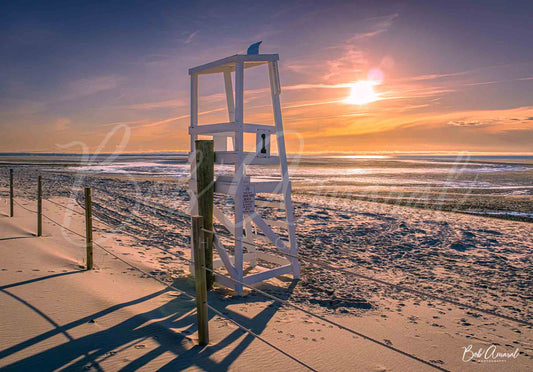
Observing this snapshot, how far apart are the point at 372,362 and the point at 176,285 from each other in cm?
359

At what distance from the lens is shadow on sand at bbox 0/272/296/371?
3.63 metres

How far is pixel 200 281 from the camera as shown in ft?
13.4

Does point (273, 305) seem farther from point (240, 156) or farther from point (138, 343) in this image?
point (240, 156)

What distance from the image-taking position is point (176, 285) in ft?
21.1

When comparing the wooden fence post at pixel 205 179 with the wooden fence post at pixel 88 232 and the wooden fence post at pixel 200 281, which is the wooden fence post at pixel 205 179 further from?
the wooden fence post at pixel 88 232

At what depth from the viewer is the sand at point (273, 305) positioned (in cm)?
402

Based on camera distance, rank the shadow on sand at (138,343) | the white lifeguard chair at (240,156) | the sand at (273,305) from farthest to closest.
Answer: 1. the white lifeguard chair at (240,156)
2. the sand at (273,305)
3. the shadow on sand at (138,343)

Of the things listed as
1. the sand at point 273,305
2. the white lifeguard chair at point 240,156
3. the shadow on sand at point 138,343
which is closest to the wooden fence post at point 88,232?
the sand at point 273,305

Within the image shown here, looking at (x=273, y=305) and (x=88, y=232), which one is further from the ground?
(x=88, y=232)

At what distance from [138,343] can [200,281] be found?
0.98 meters

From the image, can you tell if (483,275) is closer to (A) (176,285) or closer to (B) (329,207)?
(A) (176,285)

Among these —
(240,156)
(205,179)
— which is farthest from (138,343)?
(240,156)

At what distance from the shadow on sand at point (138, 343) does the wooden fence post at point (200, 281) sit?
7.2 inches

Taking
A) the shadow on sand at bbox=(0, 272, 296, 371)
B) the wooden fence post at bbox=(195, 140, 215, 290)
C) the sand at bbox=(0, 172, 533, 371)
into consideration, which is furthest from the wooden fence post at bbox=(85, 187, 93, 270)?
the wooden fence post at bbox=(195, 140, 215, 290)
